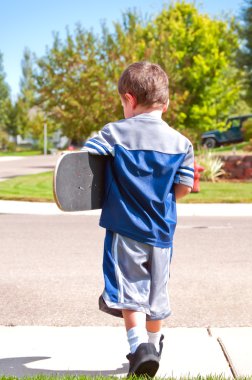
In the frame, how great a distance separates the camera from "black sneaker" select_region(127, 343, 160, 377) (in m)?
3.18

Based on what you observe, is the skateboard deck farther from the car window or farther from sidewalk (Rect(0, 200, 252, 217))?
the car window

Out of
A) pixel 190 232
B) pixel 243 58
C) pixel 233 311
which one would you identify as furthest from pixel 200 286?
pixel 243 58

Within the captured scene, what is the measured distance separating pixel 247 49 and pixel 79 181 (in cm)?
3813

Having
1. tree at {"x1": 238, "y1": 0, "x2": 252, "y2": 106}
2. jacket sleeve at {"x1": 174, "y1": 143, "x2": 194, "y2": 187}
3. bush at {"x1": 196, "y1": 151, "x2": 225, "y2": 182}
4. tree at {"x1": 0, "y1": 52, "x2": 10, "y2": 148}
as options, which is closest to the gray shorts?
jacket sleeve at {"x1": 174, "y1": 143, "x2": 194, "y2": 187}

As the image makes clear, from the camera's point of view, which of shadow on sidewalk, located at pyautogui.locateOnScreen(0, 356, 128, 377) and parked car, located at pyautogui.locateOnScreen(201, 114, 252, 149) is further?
parked car, located at pyautogui.locateOnScreen(201, 114, 252, 149)

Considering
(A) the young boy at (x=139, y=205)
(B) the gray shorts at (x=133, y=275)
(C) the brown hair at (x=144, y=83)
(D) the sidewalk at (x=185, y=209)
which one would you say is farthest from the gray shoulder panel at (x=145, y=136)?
(D) the sidewalk at (x=185, y=209)

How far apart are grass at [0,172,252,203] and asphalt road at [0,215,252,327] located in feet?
11.7

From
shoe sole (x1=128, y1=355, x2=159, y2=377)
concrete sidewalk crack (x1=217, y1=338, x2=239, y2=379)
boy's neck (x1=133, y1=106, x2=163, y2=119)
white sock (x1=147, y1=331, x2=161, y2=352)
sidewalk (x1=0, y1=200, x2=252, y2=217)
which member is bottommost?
sidewalk (x1=0, y1=200, x2=252, y2=217)

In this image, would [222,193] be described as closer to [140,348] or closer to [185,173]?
[185,173]

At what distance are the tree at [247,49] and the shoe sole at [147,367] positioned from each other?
37.1m

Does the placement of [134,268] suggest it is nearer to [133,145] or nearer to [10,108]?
[133,145]

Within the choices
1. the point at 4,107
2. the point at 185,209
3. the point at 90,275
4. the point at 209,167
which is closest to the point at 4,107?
the point at 4,107

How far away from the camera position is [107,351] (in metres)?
3.90

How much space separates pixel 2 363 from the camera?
12.2 ft
